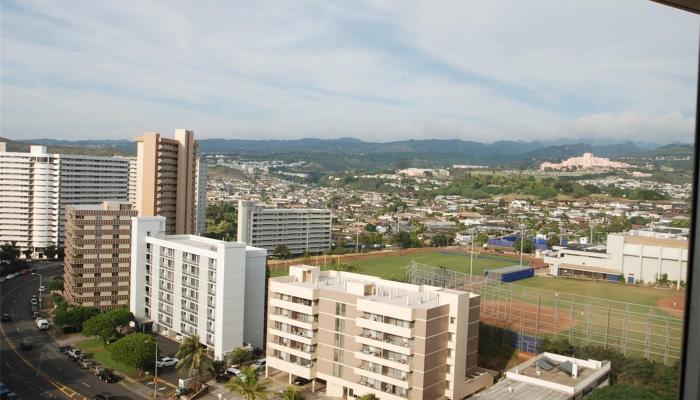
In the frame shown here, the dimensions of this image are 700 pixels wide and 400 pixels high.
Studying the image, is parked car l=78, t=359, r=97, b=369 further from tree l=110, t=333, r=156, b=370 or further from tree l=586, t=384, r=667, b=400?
tree l=586, t=384, r=667, b=400

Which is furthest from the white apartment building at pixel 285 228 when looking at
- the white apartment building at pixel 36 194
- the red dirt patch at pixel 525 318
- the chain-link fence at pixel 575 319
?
the red dirt patch at pixel 525 318

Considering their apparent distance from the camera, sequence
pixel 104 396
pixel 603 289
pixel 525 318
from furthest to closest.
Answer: pixel 603 289 → pixel 525 318 → pixel 104 396

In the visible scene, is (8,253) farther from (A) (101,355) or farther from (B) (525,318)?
(B) (525,318)

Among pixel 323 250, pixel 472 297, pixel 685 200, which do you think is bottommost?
pixel 323 250

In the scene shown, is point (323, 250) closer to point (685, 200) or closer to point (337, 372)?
point (337, 372)

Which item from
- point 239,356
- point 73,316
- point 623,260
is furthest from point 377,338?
point 623,260

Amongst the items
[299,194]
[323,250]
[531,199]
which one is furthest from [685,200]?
[299,194]

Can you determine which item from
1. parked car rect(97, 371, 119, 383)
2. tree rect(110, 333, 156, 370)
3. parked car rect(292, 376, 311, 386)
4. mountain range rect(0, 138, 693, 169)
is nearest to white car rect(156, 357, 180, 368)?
tree rect(110, 333, 156, 370)
